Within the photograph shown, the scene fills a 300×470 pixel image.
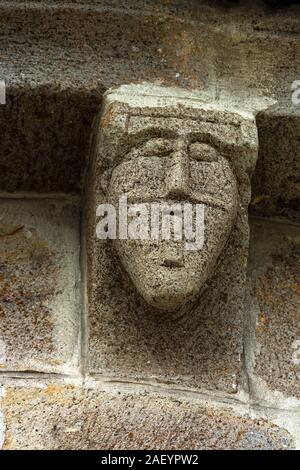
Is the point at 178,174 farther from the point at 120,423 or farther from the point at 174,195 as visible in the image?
the point at 120,423

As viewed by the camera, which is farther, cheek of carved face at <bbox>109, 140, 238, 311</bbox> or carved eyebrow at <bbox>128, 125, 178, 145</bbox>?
carved eyebrow at <bbox>128, 125, 178, 145</bbox>

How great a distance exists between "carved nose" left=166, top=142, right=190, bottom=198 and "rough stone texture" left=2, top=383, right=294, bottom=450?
15.0 inches

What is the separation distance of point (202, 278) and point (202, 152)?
9.9 inches

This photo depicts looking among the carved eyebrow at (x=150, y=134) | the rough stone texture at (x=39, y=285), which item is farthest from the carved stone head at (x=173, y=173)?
the rough stone texture at (x=39, y=285)

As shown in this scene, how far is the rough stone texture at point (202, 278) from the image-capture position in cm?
213

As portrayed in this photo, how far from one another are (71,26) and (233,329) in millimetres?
714

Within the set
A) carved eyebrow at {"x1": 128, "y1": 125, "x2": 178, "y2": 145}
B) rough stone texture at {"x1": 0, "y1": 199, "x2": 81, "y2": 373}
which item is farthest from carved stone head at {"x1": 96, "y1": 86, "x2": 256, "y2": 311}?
rough stone texture at {"x1": 0, "y1": 199, "x2": 81, "y2": 373}

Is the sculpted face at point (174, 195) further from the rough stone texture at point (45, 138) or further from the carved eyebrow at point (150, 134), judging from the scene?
the rough stone texture at point (45, 138)

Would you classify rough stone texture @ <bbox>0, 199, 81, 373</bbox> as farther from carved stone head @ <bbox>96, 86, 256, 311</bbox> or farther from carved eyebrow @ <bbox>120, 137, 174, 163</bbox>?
carved eyebrow @ <bbox>120, 137, 174, 163</bbox>

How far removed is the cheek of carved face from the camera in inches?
80.1

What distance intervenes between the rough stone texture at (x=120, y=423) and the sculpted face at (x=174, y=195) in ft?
0.64

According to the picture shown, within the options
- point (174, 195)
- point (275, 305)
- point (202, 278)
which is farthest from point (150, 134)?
point (275, 305)

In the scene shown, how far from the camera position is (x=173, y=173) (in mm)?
2094
